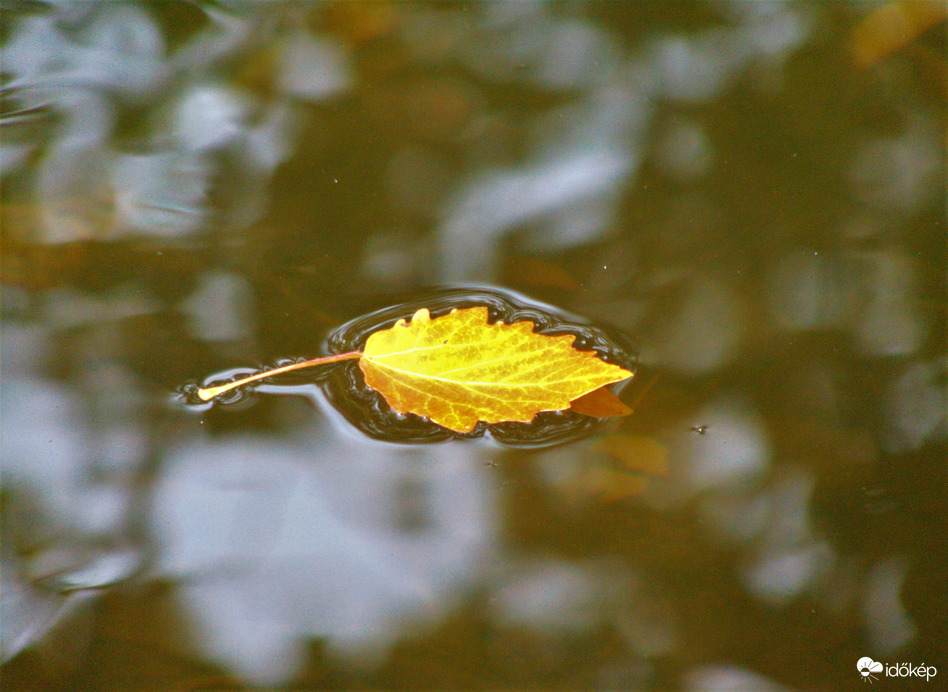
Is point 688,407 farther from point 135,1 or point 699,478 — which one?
point 135,1

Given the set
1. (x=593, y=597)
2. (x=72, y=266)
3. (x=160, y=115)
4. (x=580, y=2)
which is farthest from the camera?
(x=580, y=2)

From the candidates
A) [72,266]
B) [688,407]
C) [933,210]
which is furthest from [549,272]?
[72,266]

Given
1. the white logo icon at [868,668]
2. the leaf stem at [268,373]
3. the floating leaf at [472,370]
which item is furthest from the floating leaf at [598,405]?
the white logo icon at [868,668]

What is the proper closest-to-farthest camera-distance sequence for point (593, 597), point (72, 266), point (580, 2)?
1. point (593, 597)
2. point (72, 266)
3. point (580, 2)

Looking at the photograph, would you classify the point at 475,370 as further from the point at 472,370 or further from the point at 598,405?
the point at 598,405

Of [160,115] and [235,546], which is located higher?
[160,115]

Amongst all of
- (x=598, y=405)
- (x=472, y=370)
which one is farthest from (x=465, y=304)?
(x=598, y=405)

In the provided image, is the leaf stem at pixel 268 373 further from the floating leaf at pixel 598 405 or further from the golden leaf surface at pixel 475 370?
the floating leaf at pixel 598 405
